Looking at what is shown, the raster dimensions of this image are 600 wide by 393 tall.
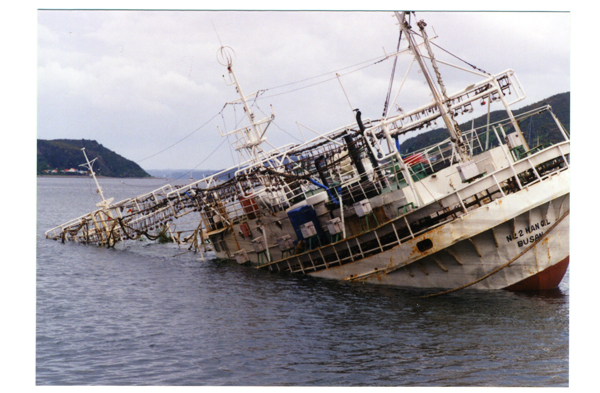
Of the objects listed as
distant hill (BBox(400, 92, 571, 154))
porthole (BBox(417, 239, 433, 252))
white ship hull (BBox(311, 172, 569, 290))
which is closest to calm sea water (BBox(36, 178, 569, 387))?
white ship hull (BBox(311, 172, 569, 290))

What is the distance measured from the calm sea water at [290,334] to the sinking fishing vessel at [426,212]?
1.05 metres

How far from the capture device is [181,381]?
550 inches

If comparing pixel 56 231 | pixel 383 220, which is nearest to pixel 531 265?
pixel 383 220

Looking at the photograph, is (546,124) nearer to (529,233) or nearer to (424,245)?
(529,233)

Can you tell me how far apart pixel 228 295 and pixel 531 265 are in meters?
11.9

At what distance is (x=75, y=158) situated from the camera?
3675 cm

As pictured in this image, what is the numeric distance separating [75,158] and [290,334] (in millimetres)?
25439

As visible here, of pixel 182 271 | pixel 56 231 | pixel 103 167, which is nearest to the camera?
pixel 182 271

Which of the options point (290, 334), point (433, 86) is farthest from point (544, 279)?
point (290, 334)

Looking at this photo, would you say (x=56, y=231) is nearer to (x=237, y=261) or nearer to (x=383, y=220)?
(x=237, y=261)

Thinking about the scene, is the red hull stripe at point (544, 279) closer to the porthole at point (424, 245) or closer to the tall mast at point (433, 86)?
the porthole at point (424, 245)

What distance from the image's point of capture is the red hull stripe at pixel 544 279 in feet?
66.8

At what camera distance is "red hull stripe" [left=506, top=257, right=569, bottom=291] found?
66.8 feet

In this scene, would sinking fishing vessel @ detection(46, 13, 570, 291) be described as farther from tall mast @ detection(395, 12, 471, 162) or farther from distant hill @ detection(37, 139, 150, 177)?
distant hill @ detection(37, 139, 150, 177)
